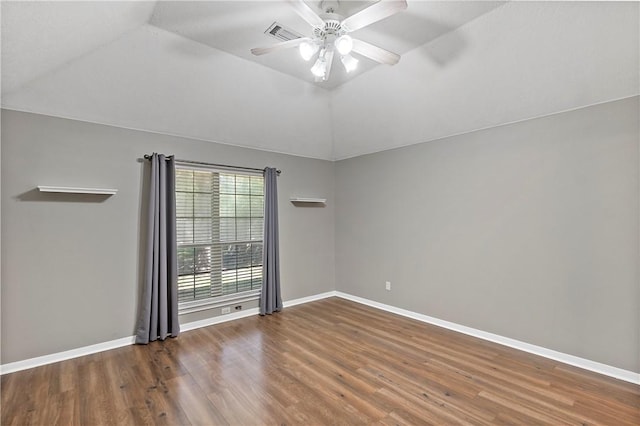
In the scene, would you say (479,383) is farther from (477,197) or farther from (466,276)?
(477,197)

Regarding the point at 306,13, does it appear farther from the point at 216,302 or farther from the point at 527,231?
the point at 216,302

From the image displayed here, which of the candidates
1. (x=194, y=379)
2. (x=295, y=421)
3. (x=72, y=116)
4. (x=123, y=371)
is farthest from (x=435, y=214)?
(x=72, y=116)

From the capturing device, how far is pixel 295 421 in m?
2.26

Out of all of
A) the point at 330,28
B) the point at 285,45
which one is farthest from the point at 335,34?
the point at 285,45

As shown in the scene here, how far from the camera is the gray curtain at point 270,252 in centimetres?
474

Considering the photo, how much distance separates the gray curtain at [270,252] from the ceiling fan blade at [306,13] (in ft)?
9.25

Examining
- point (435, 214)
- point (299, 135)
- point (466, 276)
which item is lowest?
point (466, 276)

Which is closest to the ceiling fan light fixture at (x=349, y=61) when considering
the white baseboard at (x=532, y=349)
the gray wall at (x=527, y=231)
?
the gray wall at (x=527, y=231)

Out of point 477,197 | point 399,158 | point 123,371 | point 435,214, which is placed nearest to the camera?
point 123,371

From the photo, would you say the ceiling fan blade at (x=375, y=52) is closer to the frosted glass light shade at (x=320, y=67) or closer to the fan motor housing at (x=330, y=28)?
the fan motor housing at (x=330, y=28)

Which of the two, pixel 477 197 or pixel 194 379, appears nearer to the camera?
pixel 194 379

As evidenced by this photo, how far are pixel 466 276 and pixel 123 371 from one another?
4032mm

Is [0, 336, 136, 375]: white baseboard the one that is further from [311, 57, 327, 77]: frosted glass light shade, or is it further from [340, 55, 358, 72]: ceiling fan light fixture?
[340, 55, 358, 72]: ceiling fan light fixture

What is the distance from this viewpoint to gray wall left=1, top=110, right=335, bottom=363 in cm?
304
